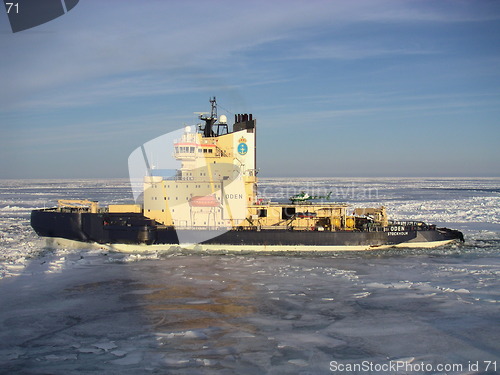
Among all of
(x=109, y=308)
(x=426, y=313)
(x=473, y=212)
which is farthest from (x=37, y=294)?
(x=473, y=212)

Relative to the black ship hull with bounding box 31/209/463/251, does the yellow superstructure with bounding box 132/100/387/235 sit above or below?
above

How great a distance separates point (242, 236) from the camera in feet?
74.7

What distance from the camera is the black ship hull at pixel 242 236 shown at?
74.9 ft

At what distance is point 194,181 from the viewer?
2366 centimetres

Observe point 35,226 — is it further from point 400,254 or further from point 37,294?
point 400,254

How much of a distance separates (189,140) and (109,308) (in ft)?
41.8

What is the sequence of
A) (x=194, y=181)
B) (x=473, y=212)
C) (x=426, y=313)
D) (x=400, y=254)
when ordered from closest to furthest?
(x=426, y=313) → (x=400, y=254) → (x=194, y=181) → (x=473, y=212)

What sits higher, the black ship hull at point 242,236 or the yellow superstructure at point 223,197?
the yellow superstructure at point 223,197

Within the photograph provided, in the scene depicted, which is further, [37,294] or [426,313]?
[37,294]

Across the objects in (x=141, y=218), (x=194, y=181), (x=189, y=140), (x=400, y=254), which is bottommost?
(x=400, y=254)

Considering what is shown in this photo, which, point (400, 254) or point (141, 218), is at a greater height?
point (141, 218)

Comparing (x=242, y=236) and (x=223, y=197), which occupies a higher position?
(x=223, y=197)

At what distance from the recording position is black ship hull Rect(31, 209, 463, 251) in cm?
2283

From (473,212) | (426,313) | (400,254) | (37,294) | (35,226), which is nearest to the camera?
(426,313)
